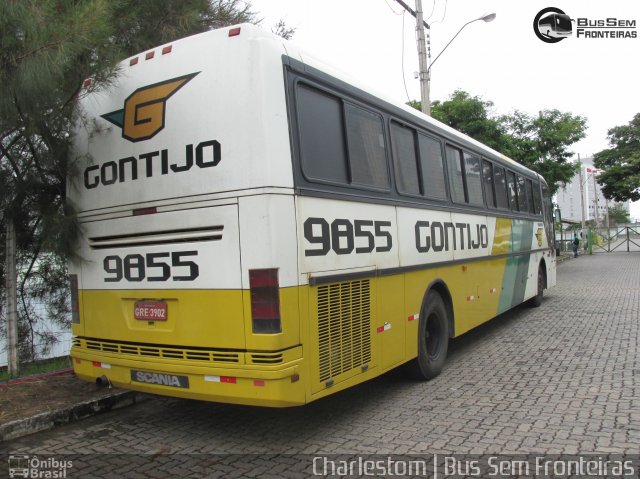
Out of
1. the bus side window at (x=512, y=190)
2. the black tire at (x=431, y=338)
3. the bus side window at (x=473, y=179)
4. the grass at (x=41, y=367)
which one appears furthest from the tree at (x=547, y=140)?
the grass at (x=41, y=367)

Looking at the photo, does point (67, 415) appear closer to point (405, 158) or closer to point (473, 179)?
point (405, 158)

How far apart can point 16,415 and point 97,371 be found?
82cm

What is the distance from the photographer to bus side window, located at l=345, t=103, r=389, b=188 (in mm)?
4574

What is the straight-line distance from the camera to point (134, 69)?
445 centimetres

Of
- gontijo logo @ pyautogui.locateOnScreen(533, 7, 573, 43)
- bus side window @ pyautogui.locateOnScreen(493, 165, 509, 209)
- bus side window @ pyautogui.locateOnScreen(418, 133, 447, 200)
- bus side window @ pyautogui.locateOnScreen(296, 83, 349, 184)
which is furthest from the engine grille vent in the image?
gontijo logo @ pyautogui.locateOnScreen(533, 7, 573, 43)

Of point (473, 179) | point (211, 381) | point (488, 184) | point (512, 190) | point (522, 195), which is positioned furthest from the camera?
point (522, 195)

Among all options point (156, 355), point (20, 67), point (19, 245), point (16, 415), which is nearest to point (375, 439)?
point (156, 355)

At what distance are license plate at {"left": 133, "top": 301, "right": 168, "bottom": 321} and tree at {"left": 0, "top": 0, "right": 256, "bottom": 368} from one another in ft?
3.37

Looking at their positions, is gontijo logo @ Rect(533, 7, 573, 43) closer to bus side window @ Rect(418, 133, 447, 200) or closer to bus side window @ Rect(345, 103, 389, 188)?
bus side window @ Rect(418, 133, 447, 200)

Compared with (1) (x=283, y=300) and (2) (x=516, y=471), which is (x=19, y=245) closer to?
(1) (x=283, y=300)

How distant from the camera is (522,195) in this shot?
10344 millimetres

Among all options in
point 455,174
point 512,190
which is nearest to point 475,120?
point 512,190

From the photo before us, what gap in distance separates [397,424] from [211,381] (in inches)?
68.8

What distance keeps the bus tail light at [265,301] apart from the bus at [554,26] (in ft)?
35.7
